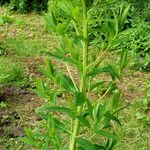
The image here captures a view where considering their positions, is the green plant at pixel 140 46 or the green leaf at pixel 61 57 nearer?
the green leaf at pixel 61 57

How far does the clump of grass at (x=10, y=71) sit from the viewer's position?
22.1 feet

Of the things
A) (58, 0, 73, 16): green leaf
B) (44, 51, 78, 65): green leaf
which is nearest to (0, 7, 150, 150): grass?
(44, 51, 78, 65): green leaf

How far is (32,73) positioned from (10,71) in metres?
0.35

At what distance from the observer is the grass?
530 cm

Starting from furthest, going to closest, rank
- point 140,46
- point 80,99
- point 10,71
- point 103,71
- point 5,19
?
1. point 5,19
2. point 140,46
3. point 10,71
4. point 103,71
5. point 80,99

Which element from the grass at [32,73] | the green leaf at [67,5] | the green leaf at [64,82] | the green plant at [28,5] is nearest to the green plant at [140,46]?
the grass at [32,73]

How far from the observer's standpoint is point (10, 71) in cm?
700

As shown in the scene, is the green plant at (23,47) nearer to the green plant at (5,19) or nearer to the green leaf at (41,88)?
the green plant at (5,19)

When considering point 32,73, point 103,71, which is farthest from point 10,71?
point 103,71

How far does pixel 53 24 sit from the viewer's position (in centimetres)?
298

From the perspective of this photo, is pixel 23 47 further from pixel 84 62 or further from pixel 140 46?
pixel 84 62

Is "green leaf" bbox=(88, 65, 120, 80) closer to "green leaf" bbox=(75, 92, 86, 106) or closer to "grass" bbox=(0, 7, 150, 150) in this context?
"green leaf" bbox=(75, 92, 86, 106)

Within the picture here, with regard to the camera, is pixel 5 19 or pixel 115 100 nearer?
pixel 115 100

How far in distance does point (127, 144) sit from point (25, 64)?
114 inches
